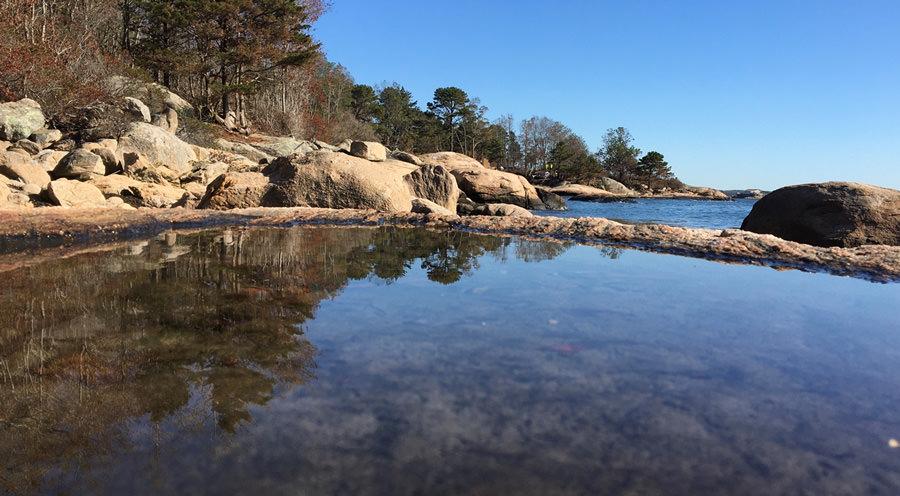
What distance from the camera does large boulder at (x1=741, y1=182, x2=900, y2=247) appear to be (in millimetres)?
8406

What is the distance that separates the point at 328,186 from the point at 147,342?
915cm

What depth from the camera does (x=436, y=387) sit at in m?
2.47

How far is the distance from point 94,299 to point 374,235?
15.8ft

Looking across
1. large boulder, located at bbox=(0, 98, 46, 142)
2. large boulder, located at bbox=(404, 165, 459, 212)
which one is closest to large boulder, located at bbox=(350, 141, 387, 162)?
large boulder, located at bbox=(404, 165, 459, 212)

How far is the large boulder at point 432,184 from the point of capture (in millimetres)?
13805

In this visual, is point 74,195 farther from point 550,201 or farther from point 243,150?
point 550,201

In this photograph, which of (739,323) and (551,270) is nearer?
(739,323)

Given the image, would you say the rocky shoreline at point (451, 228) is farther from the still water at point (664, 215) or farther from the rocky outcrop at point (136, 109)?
the still water at point (664, 215)

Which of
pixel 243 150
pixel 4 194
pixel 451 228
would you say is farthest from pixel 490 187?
pixel 4 194

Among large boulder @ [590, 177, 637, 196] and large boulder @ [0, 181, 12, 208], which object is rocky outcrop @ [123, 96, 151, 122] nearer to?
large boulder @ [0, 181, 12, 208]

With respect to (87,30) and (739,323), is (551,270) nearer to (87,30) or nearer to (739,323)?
(739,323)

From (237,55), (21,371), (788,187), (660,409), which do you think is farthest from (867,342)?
(237,55)

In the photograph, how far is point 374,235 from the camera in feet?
27.4

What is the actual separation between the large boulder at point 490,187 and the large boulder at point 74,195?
1888 centimetres
